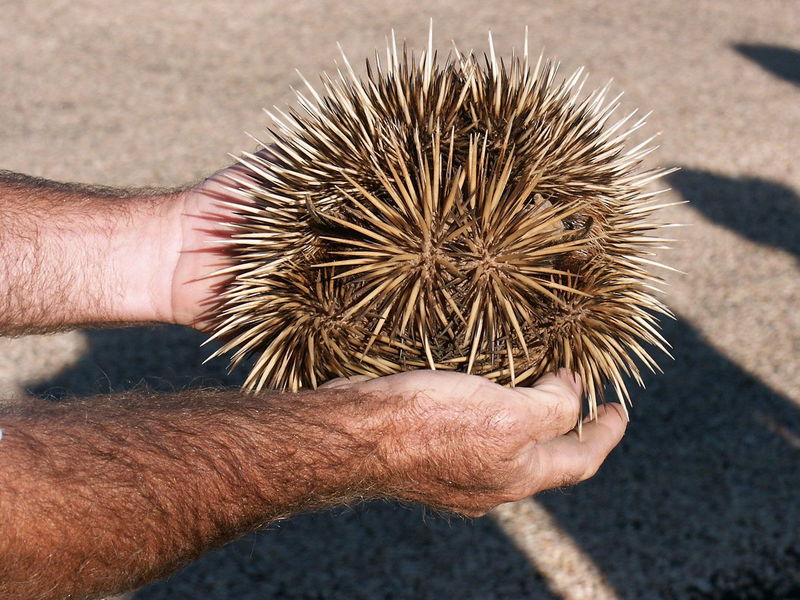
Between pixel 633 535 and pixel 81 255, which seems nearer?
pixel 81 255

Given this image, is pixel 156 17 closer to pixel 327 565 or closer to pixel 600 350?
pixel 327 565

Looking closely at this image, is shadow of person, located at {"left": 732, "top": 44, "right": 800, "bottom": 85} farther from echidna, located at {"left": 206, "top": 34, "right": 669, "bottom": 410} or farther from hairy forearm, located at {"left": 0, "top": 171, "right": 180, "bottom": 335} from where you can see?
hairy forearm, located at {"left": 0, "top": 171, "right": 180, "bottom": 335}

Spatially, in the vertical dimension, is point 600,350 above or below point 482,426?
above

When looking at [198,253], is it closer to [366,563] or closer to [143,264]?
[143,264]

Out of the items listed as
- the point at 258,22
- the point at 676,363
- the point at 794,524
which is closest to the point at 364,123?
the point at 794,524

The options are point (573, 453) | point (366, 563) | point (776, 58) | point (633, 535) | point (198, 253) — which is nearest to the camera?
point (573, 453)

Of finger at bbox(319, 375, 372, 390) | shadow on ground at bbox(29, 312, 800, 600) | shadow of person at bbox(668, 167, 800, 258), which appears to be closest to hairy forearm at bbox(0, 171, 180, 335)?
shadow on ground at bbox(29, 312, 800, 600)

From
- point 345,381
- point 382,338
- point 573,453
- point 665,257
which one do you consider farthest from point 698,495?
point 382,338

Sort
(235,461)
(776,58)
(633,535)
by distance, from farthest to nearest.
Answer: (776,58) < (633,535) < (235,461)

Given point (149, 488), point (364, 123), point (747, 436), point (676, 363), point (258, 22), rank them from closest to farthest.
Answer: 1. point (149, 488)
2. point (364, 123)
3. point (747, 436)
4. point (676, 363)
5. point (258, 22)
